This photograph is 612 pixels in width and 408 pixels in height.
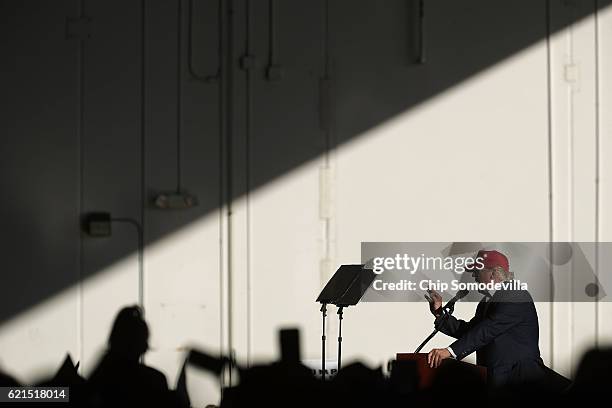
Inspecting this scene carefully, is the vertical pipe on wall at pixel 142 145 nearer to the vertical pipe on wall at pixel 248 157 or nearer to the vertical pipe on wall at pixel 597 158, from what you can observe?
the vertical pipe on wall at pixel 248 157

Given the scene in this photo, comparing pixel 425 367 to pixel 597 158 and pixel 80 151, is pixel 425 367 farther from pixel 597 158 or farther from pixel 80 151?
pixel 80 151

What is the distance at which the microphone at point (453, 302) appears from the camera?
5.56 metres

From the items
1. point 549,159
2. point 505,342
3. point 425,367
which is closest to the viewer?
point 505,342

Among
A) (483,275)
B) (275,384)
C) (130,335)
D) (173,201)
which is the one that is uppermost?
Answer: (173,201)

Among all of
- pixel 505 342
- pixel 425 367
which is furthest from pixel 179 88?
pixel 505 342

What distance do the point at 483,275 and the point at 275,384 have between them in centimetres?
164

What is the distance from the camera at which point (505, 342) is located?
16.9ft

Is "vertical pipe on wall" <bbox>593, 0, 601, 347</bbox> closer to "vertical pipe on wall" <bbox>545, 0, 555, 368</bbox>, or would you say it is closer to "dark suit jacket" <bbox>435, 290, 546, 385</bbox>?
"vertical pipe on wall" <bbox>545, 0, 555, 368</bbox>

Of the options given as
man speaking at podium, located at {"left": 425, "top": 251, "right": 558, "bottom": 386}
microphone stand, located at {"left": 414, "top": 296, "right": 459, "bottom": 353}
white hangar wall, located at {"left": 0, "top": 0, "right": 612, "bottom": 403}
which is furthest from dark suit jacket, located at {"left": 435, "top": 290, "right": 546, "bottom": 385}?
white hangar wall, located at {"left": 0, "top": 0, "right": 612, "bottom": 403}

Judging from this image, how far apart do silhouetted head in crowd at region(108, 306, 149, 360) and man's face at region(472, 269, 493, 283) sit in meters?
2.30

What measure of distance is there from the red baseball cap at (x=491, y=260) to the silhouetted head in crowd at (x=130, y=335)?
7.43 feet

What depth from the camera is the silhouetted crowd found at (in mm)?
5371

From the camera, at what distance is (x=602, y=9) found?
18.5ft

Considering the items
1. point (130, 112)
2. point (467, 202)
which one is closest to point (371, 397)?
point (467, 202)
